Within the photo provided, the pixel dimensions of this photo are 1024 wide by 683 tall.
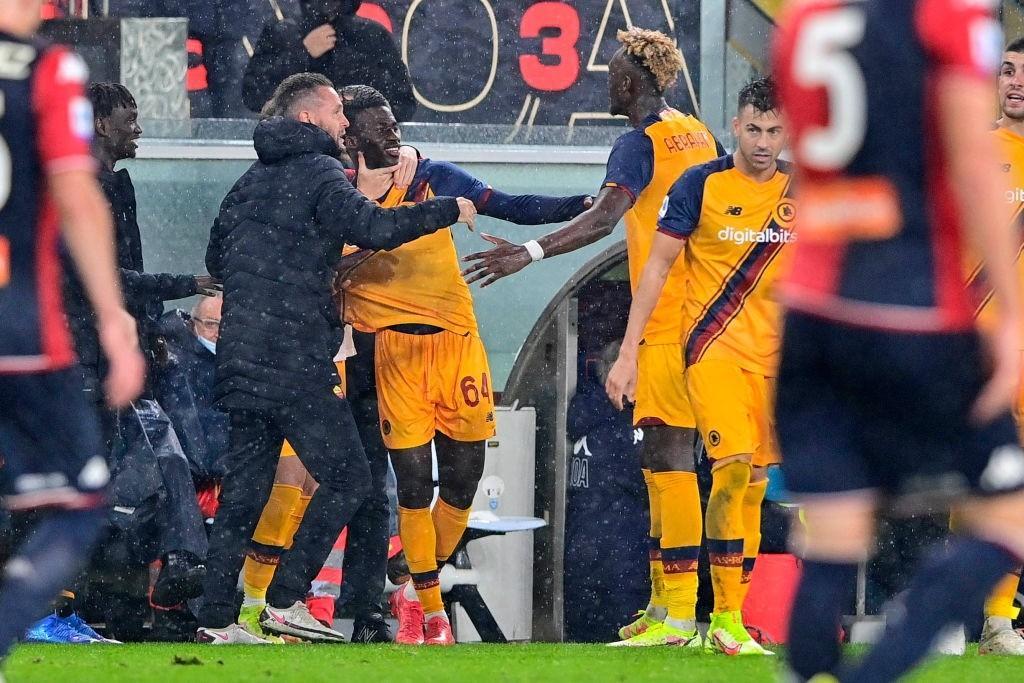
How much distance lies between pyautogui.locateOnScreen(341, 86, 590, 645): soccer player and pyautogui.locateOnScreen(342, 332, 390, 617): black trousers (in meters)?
0.31

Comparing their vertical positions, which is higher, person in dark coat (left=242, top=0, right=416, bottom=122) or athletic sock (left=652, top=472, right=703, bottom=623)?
person in dark coat (left=242, top=0, right=416, bottom=122)

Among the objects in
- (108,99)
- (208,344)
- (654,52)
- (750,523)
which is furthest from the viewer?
(208,344)

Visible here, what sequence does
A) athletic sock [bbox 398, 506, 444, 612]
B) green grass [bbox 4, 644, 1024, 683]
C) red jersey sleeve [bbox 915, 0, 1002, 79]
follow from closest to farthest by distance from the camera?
red jersey sleeve [bbox 915, 0, 1002, 79]
green grass [bbox 4, 644, 1024, 683]
athletic sock [bbox 398, 506, 444, 612]

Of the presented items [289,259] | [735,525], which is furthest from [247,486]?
[735,525]

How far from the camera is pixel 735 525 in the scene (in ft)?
23.2

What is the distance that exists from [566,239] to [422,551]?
4.82 feet

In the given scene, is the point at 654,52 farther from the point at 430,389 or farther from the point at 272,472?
the point at 272,472

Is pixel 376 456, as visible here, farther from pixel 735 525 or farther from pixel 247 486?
pixel 735 525

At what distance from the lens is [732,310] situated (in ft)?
23.5

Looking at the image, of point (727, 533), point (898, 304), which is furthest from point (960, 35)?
point (727, 533)

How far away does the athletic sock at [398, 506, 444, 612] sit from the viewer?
761cm

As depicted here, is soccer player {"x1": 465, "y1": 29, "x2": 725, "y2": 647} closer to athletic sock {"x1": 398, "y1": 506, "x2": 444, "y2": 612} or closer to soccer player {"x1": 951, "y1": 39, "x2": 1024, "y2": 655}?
athletic sock {"x1": 398, "y1": 506, "x2": 444, "y2": 612}

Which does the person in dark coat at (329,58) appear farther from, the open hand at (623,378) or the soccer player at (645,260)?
the open hand at (623,378)

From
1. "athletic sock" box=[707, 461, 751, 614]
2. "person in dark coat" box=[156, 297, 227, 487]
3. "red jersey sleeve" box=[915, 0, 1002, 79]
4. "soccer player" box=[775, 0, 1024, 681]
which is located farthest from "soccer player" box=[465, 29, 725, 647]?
"red jersey sleeve" box=[915, 0, 1002, 79]
